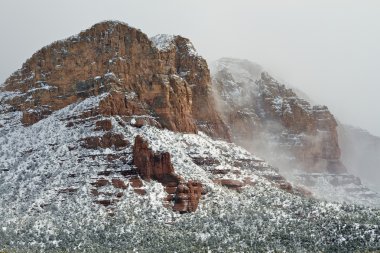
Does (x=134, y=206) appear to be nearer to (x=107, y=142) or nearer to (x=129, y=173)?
(x=129, y=173)

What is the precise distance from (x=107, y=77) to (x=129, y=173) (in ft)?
103

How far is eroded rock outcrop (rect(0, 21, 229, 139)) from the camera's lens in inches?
7151

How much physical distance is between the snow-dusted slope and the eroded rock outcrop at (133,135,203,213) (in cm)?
207

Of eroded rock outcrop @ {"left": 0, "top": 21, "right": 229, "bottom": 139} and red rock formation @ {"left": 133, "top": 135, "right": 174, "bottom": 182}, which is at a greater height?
eroded rock outcrop @ {"left": 0, "top": 21, "right": 229, "bottom": 139}

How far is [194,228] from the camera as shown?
478ft

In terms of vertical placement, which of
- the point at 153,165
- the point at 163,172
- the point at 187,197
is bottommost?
the point at 187,197

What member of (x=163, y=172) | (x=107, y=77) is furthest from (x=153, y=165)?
(x=107, y=77)

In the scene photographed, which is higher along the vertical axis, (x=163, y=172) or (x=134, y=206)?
(x=163, y=172)

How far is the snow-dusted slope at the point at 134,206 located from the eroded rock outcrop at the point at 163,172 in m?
2.07

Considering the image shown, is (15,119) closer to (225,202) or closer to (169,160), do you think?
(169,160)

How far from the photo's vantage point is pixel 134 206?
151 m

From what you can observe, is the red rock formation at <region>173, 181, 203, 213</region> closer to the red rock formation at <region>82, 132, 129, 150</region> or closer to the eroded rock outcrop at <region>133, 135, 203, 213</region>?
the eroded rock outcrop at <region>133, 135, 203, 213</region>

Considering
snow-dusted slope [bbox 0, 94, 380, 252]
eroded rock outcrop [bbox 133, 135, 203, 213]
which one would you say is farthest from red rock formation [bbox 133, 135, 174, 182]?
snow-dusted slope [bbox 0, 94, 380, 252]

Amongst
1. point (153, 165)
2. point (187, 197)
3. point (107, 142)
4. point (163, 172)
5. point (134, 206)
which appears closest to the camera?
point (134, 206)
